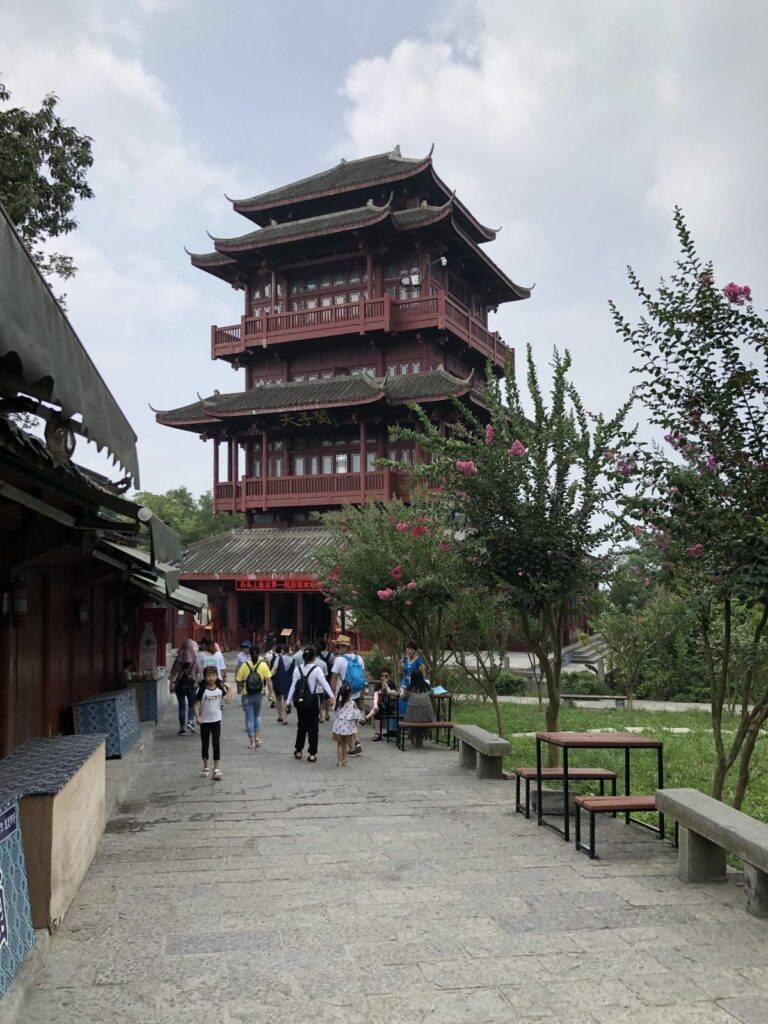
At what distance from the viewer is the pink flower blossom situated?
6.92m

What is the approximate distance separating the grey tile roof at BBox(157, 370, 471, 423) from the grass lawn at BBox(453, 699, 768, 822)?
38.4ft

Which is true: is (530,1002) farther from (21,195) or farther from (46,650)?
(21,195)

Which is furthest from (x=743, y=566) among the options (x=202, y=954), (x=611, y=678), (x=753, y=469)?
(x=611, y=678)

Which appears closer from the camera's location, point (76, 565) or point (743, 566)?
point (743, 566)

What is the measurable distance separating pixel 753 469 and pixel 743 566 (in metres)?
0.87

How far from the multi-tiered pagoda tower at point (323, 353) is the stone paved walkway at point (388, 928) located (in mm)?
23010

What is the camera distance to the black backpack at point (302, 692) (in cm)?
1176

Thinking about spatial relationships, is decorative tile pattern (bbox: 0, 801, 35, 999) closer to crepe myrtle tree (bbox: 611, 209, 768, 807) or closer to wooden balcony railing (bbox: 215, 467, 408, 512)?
crepe myrtle tree (bbox: 611, 209, 768, 807)

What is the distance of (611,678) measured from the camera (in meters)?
28.0

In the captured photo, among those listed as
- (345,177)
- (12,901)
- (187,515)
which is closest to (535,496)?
(12,901)

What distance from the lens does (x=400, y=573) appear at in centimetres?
1480

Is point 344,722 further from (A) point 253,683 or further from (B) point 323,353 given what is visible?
(B) point 323,353

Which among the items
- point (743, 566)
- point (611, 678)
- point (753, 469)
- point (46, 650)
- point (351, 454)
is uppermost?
point (351, 454)

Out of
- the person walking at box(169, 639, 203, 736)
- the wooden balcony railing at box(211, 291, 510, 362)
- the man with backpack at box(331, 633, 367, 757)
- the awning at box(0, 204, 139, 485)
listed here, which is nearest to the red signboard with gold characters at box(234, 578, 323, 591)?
the wooden balcony railing at box(211, 291, 510, 362)
